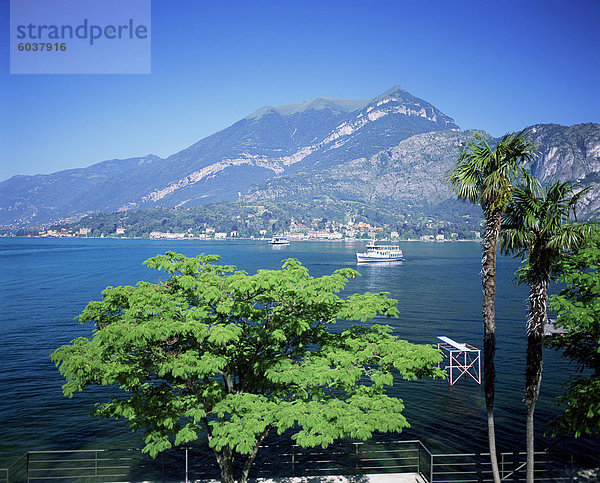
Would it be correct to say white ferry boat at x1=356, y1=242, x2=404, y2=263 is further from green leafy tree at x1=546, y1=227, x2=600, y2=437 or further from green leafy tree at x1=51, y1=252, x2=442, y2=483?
green leafy tree at x1=51, y1=252, x2=442, y2=483

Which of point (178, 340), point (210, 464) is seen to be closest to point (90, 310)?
point (178, 340)

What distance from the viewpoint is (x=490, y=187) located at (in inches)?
522

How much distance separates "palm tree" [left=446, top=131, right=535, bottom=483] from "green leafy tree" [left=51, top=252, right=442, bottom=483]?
2487 mm

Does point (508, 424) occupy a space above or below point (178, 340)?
below

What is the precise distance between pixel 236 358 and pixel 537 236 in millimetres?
11463

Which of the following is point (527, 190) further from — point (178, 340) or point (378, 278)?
point (378, 278)

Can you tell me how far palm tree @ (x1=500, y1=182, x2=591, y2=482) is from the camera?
43.5 feet

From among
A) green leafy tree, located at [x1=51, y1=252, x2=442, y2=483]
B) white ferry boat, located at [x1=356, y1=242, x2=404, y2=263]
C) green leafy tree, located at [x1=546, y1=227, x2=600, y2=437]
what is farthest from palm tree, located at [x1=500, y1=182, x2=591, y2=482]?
white ferry boat, located at [x1=356, y1=242, x2=404, y2=263]

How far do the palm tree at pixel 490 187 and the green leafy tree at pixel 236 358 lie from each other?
2487mm

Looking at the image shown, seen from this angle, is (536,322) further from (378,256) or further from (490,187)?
(378,256)

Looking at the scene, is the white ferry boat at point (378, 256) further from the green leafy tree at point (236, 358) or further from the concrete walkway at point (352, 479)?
the green leafy tree at point (236, 358)

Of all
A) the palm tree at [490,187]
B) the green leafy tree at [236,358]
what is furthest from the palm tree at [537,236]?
the green leafy tree at [236,358]

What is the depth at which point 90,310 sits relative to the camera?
51.6 feet

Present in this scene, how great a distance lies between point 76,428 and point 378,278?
92.5 meters
